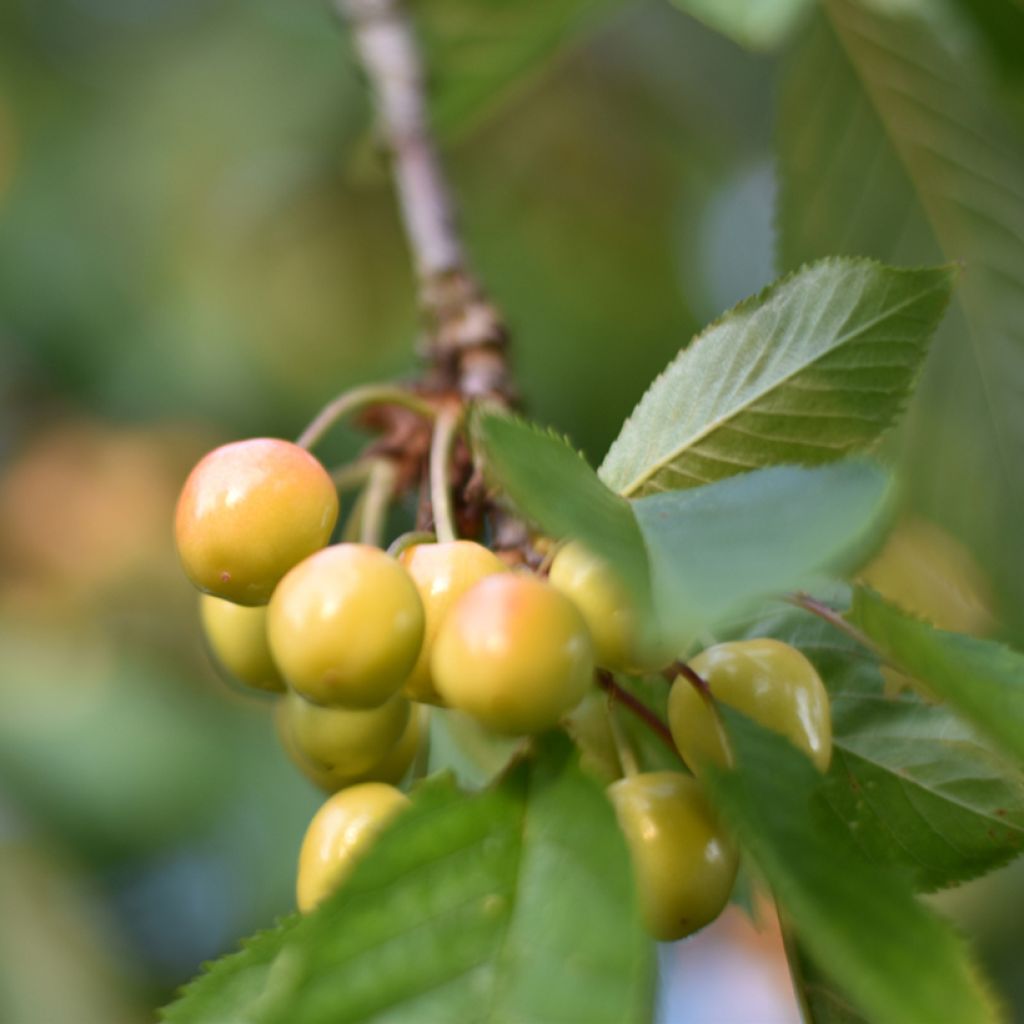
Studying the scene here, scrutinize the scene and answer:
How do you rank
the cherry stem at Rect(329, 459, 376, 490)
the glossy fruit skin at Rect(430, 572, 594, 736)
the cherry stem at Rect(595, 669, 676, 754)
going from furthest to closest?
the cherry stem at Rect(329, 459, 376, 490) → the cherry stem at Rect(595, 669, 676, 754) → the glossy fruit skin at Rect(430, 572, 594, 736)

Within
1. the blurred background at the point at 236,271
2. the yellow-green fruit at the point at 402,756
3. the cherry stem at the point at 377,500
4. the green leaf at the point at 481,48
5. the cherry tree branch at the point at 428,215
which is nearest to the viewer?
the yellow-green fruit at the point at 402,756

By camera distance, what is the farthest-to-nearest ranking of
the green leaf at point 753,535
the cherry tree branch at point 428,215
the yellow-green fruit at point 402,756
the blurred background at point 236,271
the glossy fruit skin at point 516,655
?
the blurred background at point 236,271 < the cherry tree branch at point 428,215 < the yellow-green fruit at point 402,756 < the glossy fruit skin at point 516,655 < the green leaf at point 753,535

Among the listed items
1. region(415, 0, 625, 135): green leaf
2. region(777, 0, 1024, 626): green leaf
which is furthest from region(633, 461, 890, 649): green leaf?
region(415, 0, 625, 135): green leaf

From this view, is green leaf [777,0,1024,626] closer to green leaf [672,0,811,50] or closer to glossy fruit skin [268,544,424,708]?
green leaf [672,0,811,50]

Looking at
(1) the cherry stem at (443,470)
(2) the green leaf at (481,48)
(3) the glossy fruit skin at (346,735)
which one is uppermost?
(2) the green leaf at (481,48)

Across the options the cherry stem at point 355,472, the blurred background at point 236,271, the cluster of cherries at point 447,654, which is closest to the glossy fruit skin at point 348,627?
the cluster of cherries at point 447,654

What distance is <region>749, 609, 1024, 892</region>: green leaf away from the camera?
664mm

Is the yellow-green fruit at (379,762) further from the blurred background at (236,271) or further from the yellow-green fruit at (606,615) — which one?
the blurred background at (236,271)

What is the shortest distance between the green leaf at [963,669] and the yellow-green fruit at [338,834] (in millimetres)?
263

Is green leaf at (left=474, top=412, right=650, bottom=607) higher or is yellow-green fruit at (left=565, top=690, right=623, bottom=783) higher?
green leaf at (left=474, top=412, right=650, bottom=607)

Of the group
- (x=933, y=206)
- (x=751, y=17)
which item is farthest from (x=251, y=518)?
(x=933, y=206)

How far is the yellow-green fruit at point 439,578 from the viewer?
0.62m

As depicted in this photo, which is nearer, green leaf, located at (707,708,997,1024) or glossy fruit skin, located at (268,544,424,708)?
green leaf, located at (707,708,997,1024)

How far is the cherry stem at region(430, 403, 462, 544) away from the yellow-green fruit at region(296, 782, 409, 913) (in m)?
0.15
